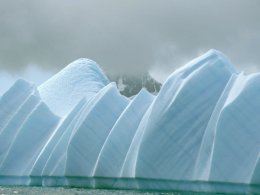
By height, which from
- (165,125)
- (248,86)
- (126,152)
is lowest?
(126,152)

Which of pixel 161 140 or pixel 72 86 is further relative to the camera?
pixel 72 86

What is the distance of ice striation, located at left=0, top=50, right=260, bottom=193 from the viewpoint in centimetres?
2689

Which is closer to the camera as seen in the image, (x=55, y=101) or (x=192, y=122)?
(x=192, y=122)

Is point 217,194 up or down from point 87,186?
up

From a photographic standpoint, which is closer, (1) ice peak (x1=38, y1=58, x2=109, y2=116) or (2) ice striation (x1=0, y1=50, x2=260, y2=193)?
(2) ice striation (x1=0, y1=50, x2=260, y2=193)

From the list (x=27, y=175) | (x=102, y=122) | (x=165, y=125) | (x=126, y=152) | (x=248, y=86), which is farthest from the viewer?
(x=27, y=175)

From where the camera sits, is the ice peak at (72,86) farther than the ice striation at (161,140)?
Yes

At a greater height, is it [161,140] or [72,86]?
[161,140]

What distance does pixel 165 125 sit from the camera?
29562 millimetres

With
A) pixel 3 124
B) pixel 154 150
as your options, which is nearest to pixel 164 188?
pixel 154 150

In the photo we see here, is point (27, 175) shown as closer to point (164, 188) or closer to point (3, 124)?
point (3, 124)

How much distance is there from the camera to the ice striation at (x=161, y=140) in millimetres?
26891

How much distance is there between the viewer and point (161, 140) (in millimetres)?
29719

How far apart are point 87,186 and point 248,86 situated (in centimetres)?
1347
